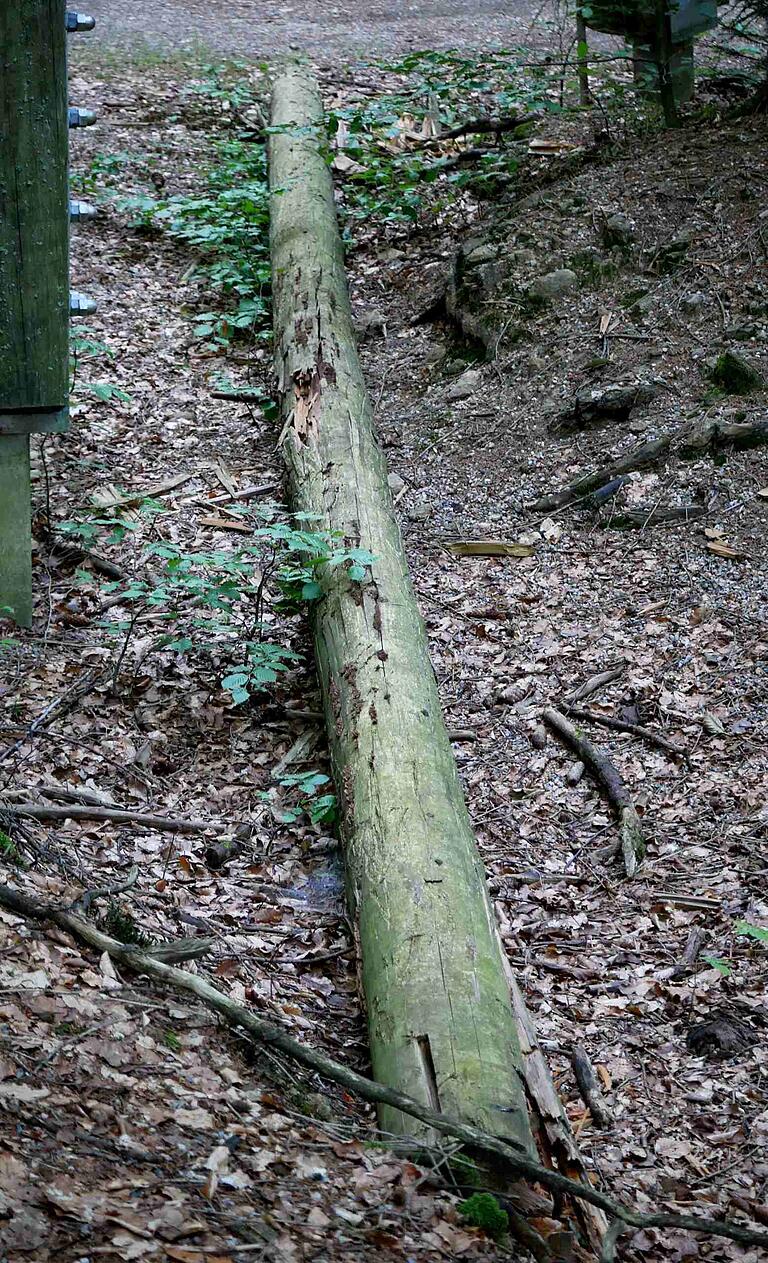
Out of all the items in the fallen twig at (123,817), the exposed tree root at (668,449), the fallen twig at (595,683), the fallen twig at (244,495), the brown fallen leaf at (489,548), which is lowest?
the fallen twig at (123,817)

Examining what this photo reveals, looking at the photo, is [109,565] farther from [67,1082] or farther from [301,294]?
[67,1082]

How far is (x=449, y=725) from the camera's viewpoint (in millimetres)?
4480

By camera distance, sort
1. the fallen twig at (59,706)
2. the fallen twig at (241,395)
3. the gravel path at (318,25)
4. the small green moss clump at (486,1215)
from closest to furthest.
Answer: the small green moss clump at (486,1215) < the fallen twig at (59,706) < the fallen twig at (241,395) < the gravel path at (318,25)

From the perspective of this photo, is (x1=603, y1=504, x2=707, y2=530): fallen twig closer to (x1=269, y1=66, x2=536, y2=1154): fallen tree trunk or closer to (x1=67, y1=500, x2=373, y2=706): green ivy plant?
(x1=269, y1=66, x2=536, y2=1154): fallen tree trunk

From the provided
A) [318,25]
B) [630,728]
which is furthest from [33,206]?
[318,25]

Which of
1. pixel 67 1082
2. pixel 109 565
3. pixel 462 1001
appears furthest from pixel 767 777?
pixel 109 565

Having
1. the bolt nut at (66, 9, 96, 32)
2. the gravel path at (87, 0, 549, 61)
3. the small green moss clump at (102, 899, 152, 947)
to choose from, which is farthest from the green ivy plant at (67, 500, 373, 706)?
the gravel path at (87, 0, 549, 61)

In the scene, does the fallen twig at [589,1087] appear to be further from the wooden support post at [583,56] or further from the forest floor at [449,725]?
the wooden support post at [583,56]

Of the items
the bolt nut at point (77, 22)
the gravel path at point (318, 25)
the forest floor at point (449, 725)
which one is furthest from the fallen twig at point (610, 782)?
the gravel path at point (318, 25)

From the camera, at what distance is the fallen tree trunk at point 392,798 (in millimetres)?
2656

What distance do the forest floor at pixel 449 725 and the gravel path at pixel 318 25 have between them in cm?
394

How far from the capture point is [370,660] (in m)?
4.05

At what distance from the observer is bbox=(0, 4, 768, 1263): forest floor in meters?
2.30

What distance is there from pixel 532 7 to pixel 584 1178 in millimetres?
13963
